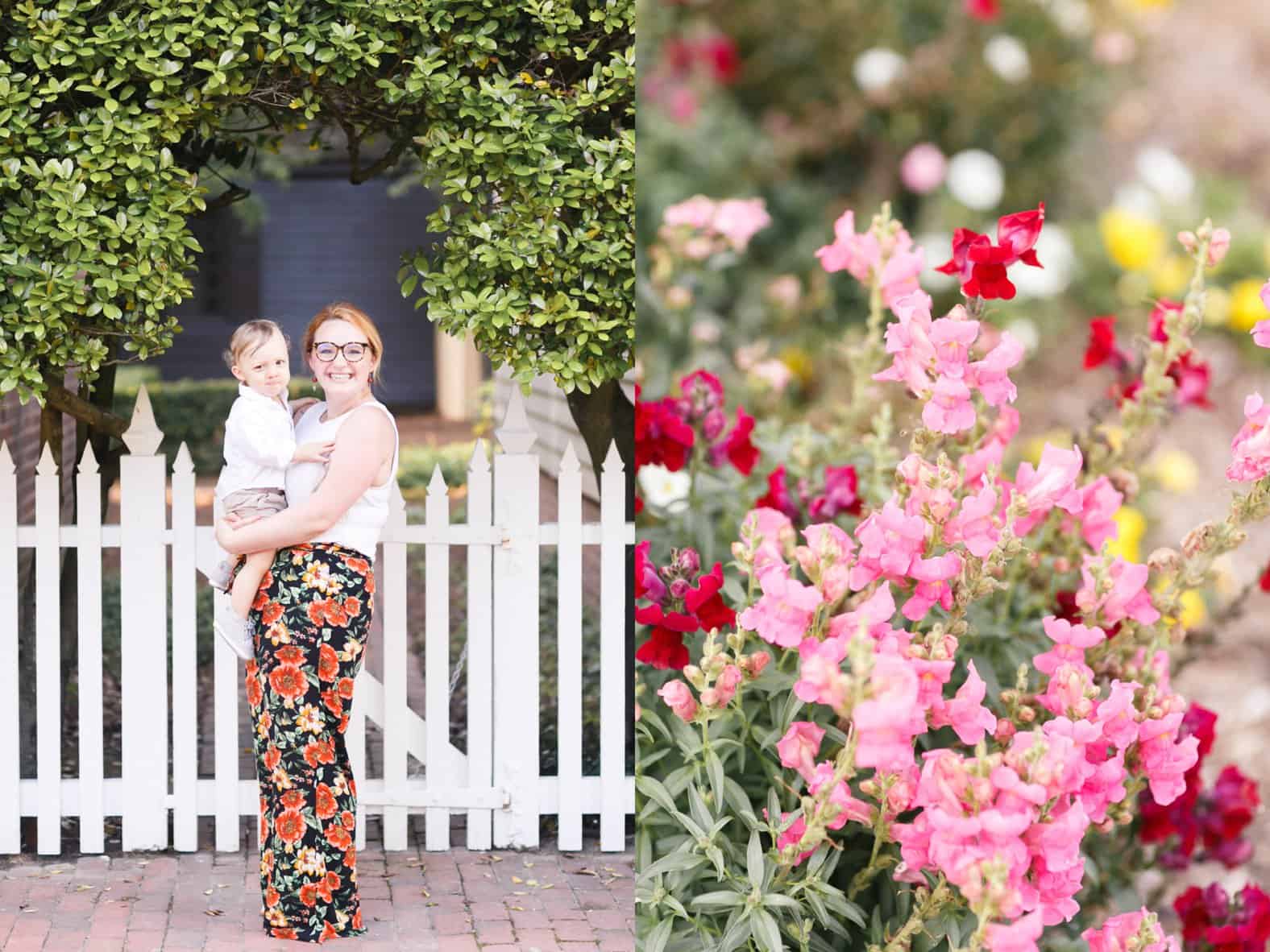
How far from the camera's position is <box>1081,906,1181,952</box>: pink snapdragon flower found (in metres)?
2.11

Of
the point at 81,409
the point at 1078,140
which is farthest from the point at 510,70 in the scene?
the point at 1078,140

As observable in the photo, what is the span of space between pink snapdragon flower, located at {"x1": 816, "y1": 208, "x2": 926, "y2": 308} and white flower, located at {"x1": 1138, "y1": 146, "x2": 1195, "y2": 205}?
111 inches


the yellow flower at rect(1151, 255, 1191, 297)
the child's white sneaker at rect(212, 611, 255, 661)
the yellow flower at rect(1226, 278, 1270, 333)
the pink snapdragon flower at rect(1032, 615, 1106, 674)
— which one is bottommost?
the child's white sneaker at rect(212, 611, 255, 661)

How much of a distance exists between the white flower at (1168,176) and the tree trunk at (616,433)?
Result: 241 cm

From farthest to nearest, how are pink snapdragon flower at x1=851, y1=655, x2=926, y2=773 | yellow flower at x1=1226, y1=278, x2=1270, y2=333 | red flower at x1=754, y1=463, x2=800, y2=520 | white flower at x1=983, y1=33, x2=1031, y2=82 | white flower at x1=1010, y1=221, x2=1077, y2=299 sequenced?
1. white flower at x1=983, y1=33, x2=1031, y2=82
2. white flower at x1=1010, y1=221, x2=1077, y2=299
3. yellow flower at x1=1226, y1=278, x2=1270, y2=333
4. red flower at x1=754, y1=463, x2=800, y2=520
5. pink snapdragon flower at x1=851, y1=655, x2=926, y2=773

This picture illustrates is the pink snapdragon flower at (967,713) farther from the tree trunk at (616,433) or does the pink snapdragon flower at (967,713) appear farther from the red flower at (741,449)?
the tree trunk at (616,433)

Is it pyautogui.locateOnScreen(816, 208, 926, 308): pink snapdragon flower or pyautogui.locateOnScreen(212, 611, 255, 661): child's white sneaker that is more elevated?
pyautogui.locateOnScreen(816, 208, 926, 308): pink snapdragon flower

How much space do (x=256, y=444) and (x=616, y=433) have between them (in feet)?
4.16

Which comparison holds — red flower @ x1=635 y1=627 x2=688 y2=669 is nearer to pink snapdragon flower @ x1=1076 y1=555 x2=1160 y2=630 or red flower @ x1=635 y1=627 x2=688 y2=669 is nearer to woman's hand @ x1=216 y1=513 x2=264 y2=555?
pink snapdragon flower @ x1=1076 y1=555 x2=1160 y2=630

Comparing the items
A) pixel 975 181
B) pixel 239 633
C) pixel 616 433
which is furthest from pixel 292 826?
pixel 975 181

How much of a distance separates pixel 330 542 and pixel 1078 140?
3.85 meters

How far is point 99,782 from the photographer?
11.9 ft

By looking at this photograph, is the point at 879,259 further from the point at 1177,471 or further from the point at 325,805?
the point at 1177,471

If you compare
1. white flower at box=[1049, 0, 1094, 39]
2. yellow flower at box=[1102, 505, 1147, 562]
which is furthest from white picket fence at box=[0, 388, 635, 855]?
white flower at box=[1049, 0, 1094, 39]
